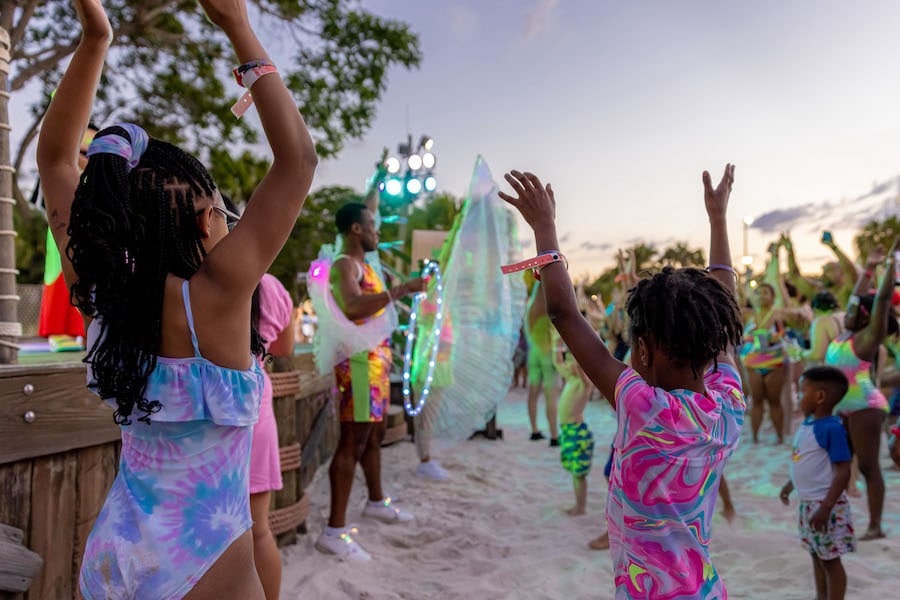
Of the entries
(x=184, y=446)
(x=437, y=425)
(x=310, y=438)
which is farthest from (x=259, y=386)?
(x=437, y=425)

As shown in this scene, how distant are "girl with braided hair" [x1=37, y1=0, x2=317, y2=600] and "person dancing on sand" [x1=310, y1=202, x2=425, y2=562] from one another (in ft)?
8.76

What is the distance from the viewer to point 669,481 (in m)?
1.52

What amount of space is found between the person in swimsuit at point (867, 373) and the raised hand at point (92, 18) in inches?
161

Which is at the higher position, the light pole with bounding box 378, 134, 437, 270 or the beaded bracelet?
the light pole with bounding box 378, 134, 437, 270

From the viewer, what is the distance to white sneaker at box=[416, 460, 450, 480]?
5.81 metres

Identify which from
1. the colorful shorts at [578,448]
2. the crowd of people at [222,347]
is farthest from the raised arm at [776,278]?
the crowd of people at [222,347]

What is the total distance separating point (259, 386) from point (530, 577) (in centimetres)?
265

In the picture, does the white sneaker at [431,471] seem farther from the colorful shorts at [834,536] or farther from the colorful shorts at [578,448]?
the colorful shorts at [834,536]

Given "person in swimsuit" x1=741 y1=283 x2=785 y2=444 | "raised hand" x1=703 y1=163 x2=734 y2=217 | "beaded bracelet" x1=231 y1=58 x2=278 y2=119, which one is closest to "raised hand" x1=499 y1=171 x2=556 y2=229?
"raised hand" x1=703 y1=163 x2=734 y2=217

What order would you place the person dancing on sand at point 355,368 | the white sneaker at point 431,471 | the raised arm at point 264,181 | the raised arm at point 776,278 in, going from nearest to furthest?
the raised arm at point 264,181 → the person dancing on sand at point 355,368 → the white sneaker at point 431,471 → the raised arm at point 776,278

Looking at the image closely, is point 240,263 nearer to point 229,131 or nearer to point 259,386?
point 259,386

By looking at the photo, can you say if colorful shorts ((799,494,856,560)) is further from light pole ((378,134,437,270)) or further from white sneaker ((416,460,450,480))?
light pole ((378,134,437,270))

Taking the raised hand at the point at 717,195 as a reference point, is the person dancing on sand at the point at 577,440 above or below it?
below

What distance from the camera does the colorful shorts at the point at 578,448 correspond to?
454cm
